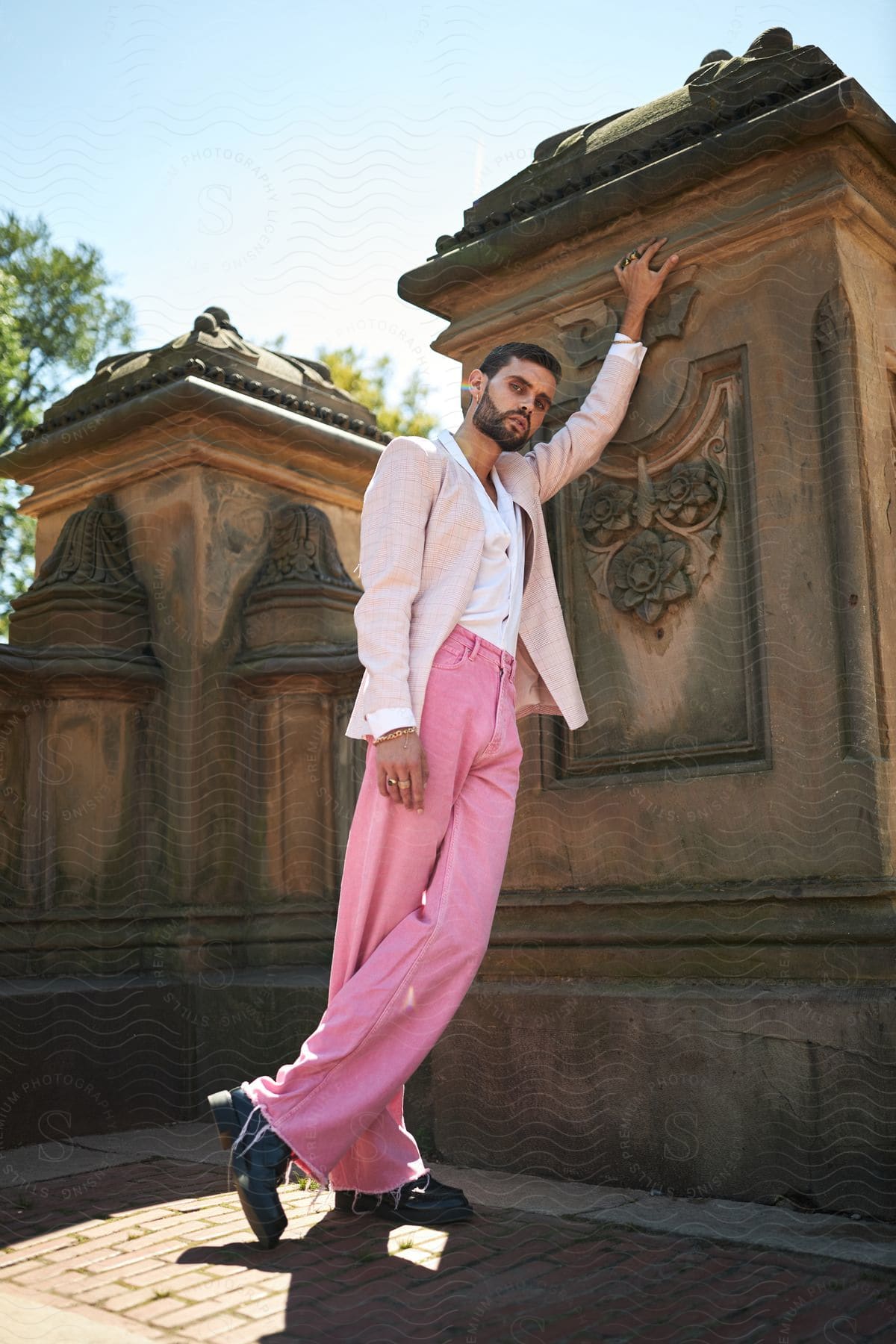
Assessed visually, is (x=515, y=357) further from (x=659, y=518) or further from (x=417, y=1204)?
(x=417, y=1204)

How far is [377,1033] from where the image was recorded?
2963 mm

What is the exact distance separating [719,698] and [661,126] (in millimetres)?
1703

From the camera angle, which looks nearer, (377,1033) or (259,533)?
(377,1033)

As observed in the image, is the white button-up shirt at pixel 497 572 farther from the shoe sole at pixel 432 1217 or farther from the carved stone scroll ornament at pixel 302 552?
the carved stone scroll ornament at pixel 302 552

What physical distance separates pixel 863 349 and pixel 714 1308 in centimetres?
239

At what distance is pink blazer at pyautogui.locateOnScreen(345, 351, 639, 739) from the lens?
10.2 feet

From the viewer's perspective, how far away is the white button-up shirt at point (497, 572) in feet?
10.7

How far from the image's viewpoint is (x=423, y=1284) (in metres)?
2.56

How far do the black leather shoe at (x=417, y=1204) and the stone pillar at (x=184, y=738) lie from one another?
1700mm

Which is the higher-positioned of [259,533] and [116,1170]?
[259,533]

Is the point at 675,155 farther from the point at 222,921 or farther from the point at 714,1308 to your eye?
the point at 222,921

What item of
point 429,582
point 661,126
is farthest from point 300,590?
point 661,126

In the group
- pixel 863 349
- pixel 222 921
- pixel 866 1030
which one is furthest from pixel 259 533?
pixel 866 1030

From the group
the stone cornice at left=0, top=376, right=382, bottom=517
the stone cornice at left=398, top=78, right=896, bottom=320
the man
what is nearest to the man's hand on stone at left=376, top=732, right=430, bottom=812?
the man
